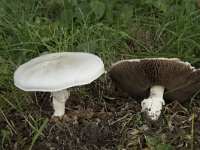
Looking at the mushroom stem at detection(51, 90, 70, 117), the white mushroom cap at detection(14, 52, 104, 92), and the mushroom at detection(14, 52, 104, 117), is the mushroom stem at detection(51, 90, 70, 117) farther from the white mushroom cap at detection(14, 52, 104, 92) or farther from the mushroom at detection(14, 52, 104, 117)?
the white mushroom cap at detection(14, 52, 104, 92)

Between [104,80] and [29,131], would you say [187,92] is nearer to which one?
[104,80]

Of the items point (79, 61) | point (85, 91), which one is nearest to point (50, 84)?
point (79, 61)

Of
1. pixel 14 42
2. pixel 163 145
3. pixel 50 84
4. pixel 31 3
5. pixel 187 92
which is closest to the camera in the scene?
pixel 50 84

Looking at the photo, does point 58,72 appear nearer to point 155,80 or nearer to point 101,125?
point 101,125

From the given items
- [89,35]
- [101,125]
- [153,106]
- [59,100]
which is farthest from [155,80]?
[89,35]

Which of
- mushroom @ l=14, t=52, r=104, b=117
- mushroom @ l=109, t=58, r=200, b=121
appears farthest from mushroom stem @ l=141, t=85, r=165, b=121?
mushroom @ l=14, t=52, r=104, b=117

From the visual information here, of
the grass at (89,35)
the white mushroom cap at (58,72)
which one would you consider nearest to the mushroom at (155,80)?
the grass at (89,35)
